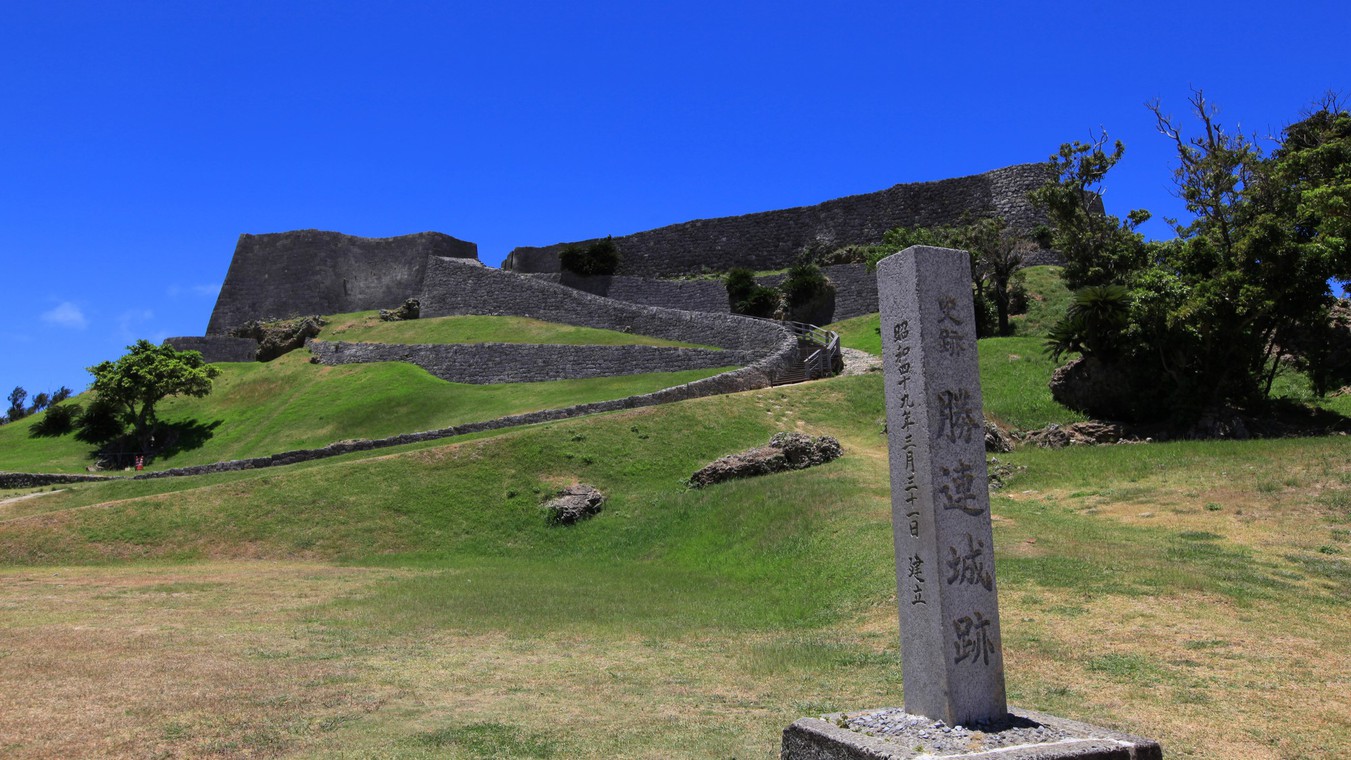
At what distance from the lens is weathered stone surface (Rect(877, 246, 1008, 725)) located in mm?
6527

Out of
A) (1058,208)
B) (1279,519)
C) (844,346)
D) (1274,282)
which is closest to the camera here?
(1279,519)

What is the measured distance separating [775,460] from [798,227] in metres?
39.2

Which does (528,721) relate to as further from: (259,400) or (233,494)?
(259,400)

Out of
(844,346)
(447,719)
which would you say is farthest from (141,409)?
(447,719)

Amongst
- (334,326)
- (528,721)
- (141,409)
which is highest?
(334,326)

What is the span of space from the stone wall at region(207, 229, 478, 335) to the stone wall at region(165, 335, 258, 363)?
6.56 meters

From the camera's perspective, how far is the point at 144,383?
43.2m

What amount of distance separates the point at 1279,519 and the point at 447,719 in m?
14.1

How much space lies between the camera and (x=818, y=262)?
58031 millimetres

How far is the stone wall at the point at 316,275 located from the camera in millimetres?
61062

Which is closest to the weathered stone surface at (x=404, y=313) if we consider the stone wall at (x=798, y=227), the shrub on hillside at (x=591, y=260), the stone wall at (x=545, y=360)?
the stone wall at (x=798, y=227)

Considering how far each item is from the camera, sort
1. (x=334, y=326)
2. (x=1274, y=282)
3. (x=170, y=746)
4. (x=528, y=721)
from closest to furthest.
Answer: (x=170, y=746) < (x=528, y=721) < (x=1274, y=282) < (x=334, y=326)

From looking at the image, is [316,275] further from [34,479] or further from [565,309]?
[34,479]

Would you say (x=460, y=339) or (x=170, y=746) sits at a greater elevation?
(x=460, y=339)
